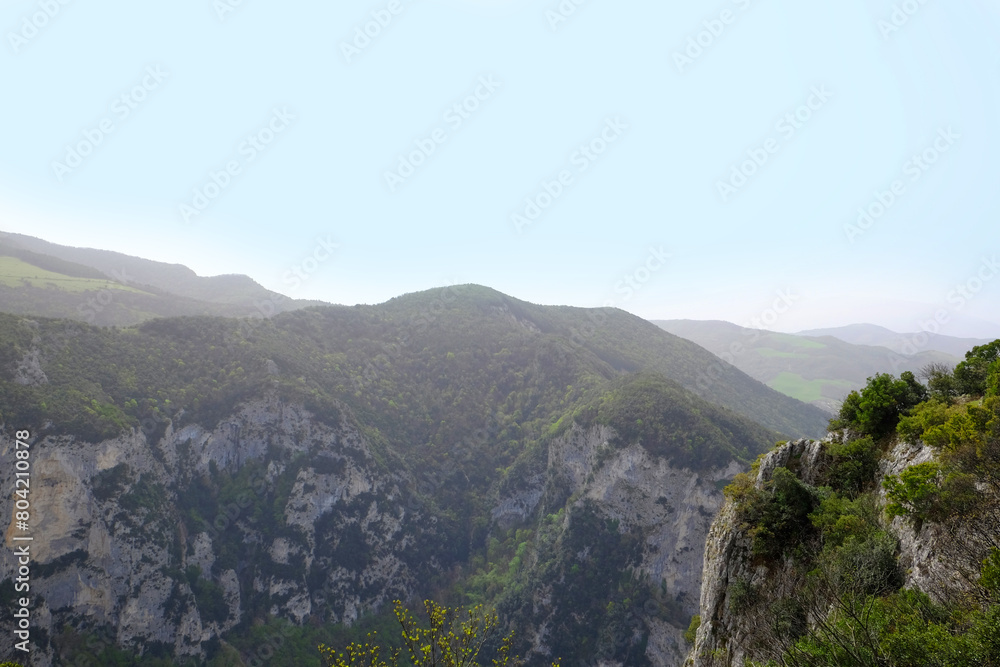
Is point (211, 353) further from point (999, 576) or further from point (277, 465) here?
point (999, 576)

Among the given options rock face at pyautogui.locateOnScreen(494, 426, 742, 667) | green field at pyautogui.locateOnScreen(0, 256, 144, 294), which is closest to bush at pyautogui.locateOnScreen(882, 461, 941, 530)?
rock face at pyautogui.locateOnScreen(494, 426, 742, 667)

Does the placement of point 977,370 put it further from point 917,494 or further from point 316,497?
point 316,497

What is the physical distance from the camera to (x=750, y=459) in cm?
7744

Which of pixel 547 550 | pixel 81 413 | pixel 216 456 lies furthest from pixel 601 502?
pixel 81 413

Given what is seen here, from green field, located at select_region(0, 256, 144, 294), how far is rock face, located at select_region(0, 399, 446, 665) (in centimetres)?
8556

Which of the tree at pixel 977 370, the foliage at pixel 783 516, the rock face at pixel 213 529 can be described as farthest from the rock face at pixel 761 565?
the rock face at pixel 213 529

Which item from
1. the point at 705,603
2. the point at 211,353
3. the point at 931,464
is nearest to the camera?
the point at 931,464

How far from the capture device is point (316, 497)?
82.2 meters

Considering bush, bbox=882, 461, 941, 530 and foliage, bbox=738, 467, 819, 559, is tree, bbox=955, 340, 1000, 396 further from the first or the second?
foliage, bbox=738, 467, 819, 559

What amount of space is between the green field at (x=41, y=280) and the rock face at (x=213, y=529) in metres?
85.6

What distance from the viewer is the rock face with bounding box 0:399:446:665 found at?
54281mm

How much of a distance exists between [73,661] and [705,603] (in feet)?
238

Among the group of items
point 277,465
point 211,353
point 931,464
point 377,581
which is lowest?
point 377,581

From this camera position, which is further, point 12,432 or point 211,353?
point 211,353
